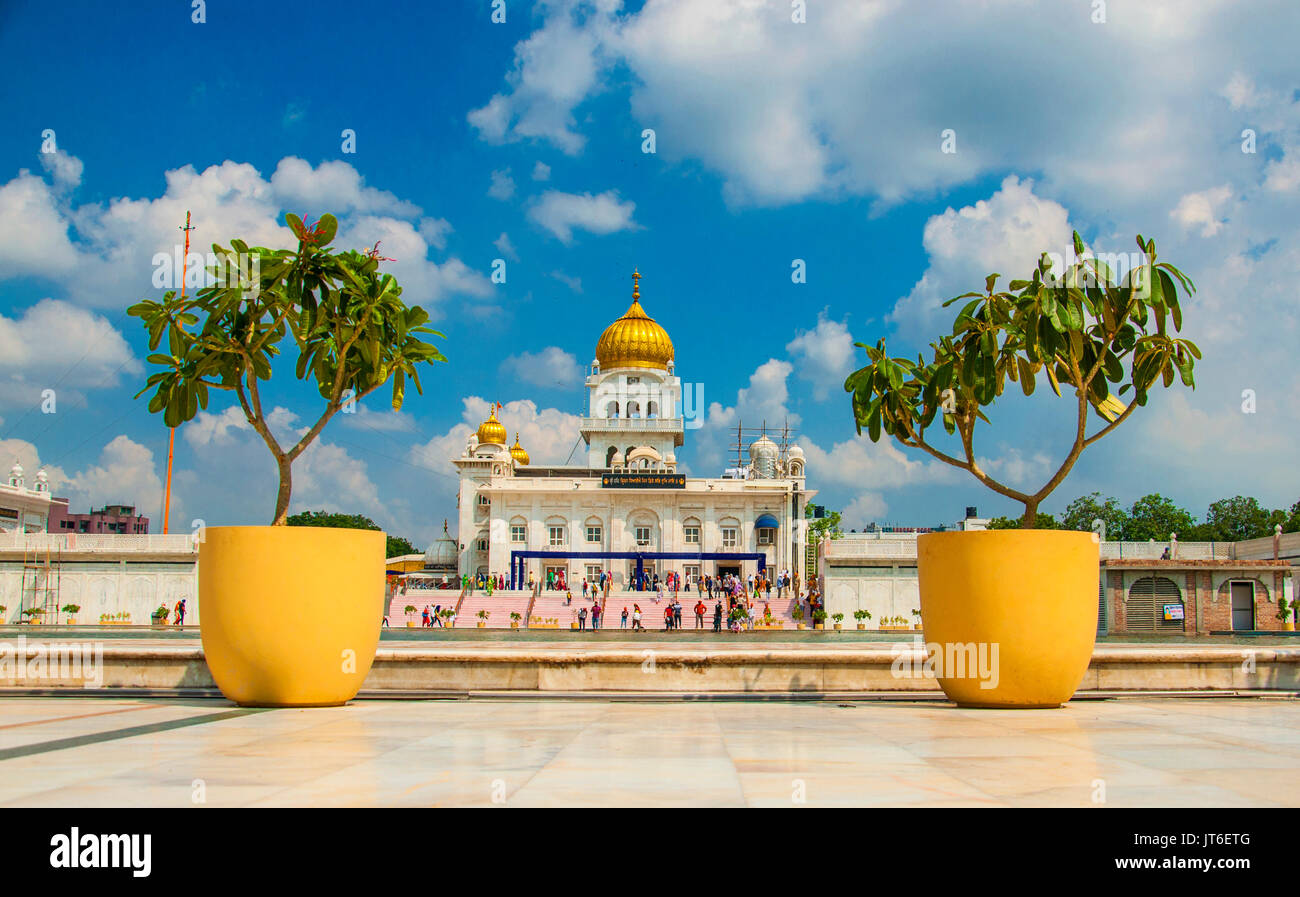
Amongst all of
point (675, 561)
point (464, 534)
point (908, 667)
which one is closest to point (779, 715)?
point (908, 667)

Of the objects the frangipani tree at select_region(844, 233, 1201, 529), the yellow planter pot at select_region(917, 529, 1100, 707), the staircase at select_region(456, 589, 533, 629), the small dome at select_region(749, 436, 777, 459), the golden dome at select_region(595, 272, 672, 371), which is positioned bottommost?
the staircase at select_region(456, 589, 533, 629)

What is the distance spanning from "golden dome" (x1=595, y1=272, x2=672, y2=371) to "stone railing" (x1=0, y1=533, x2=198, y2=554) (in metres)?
37.6

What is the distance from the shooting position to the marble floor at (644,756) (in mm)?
4609

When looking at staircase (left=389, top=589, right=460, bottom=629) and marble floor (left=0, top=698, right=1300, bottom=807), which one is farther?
staircase (left=389, top=589, right=460, bottom=629)

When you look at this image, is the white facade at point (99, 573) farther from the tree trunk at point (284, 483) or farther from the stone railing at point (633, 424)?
the tree trunk at point (284, 483)

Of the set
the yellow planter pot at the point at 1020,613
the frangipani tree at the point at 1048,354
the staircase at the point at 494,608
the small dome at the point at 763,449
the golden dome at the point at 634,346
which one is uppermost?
the golden dome at the point at 634,346

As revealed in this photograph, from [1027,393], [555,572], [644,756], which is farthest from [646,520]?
[644,756]

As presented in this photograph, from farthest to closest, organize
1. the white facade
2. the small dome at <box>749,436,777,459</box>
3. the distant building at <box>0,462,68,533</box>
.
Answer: the small dome at <box>749,436,777,459</box>, the distant building at <box>0,462,68,533</box>, the white facade

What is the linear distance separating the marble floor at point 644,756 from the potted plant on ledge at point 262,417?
0.50m

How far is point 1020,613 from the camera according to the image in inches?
364

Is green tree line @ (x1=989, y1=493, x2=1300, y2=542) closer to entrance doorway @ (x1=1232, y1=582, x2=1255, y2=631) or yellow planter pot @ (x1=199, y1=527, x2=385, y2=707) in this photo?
entrance doorway @ (x1=1232, y1=582, x2=1255, y2=631)

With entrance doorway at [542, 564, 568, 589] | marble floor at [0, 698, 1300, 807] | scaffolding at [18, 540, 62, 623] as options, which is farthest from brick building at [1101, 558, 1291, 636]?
scaffolding at [18, 540, 62, 623]

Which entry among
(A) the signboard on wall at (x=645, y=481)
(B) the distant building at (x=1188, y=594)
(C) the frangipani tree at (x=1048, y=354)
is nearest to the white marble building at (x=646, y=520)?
(A) the signboard on wall at (x=645, y=481)

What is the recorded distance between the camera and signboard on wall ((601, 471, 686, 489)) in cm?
6125
